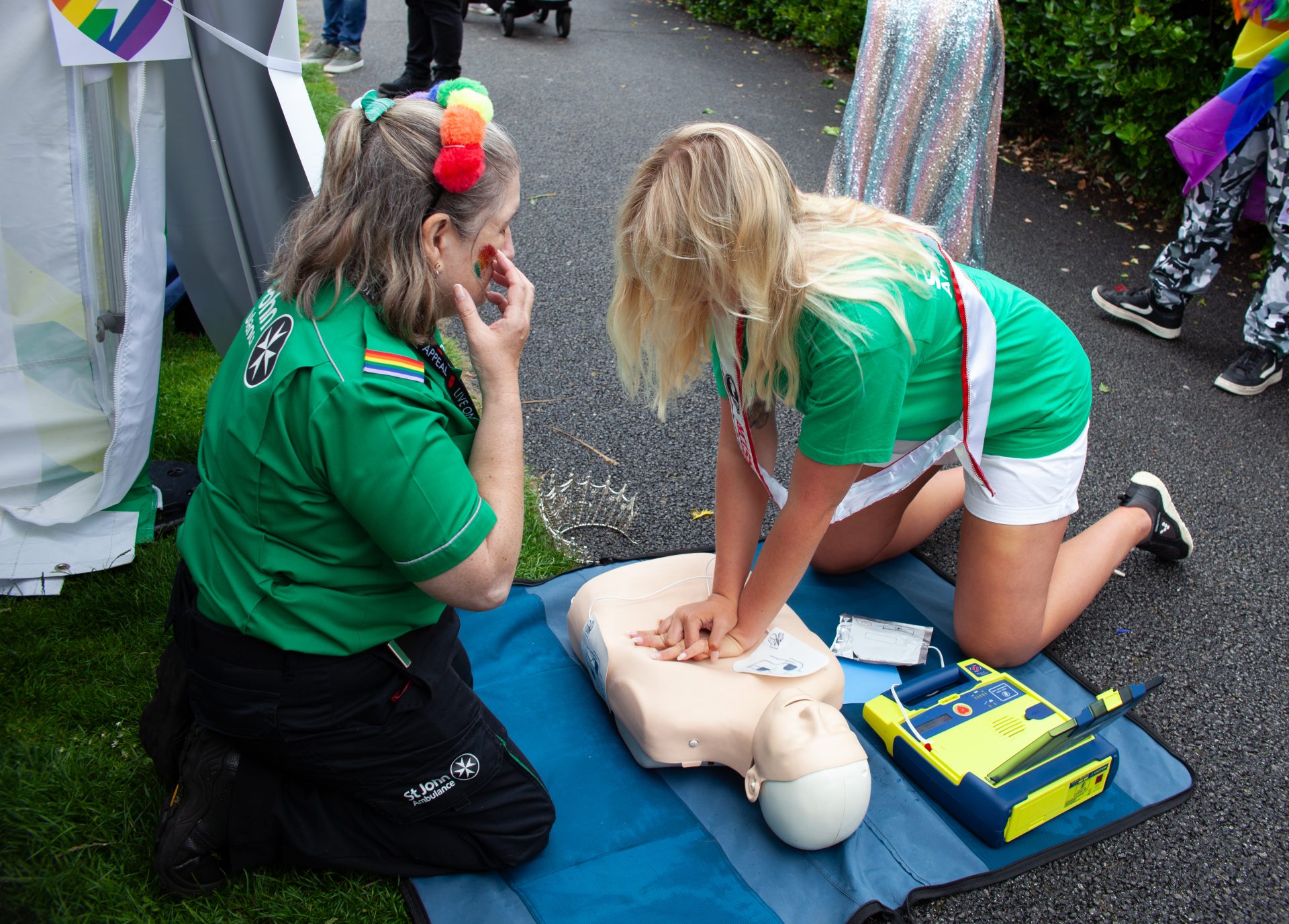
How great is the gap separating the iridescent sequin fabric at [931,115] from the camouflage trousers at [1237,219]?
135 cm

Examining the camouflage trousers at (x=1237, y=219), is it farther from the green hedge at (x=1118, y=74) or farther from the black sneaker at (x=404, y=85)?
the black sneaker at (x=404, y=85)

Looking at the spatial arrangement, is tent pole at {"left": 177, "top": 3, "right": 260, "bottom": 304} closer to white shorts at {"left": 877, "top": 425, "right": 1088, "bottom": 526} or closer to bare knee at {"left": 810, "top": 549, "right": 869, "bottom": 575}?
bare knee at {"left": 810, "top": 549, "right": 869, "bottom": 575}

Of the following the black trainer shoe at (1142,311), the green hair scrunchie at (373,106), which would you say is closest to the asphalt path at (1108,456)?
the black trainer shoe at (1142,311)

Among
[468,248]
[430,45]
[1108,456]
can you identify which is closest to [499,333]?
[468,248]

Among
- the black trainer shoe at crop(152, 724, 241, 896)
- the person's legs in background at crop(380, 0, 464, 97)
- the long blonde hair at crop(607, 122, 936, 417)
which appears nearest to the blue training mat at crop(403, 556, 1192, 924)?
the black trainer shoe at crop(152, 724, 241, 896)

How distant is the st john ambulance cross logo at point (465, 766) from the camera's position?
1.85 meters

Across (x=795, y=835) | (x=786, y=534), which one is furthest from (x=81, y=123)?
(x=795, y=835)

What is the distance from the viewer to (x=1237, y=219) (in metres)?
4.10

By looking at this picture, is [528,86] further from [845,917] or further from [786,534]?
[845,917]

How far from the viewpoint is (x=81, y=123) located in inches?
96.5

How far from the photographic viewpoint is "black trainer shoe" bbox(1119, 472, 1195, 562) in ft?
9.56

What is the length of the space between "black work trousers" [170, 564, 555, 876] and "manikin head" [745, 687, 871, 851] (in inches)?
18.2

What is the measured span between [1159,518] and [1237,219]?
1.95 metres

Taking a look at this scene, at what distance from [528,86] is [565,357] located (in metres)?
4.33
